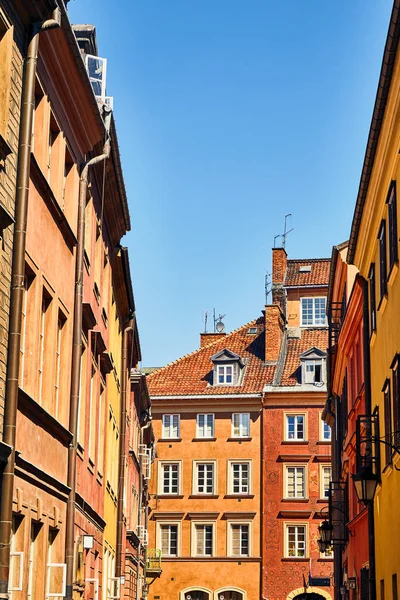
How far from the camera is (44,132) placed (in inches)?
577

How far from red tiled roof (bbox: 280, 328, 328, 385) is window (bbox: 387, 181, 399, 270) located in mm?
42194

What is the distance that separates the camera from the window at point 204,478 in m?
59.2

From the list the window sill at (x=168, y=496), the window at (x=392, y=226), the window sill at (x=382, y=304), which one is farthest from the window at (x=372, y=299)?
the window sill at (x=168, y=496)

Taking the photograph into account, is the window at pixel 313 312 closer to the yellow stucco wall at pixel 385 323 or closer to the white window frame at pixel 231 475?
the white window frame at pixel 231 475

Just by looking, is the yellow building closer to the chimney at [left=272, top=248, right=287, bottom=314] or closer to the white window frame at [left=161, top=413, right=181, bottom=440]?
the white window frame at [left=161, top=413, right=181, bottom=440]

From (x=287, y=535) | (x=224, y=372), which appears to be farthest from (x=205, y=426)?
(x=287, y=535)

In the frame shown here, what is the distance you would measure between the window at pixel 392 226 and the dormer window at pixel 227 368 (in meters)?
43.7

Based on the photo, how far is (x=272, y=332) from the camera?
62.2m

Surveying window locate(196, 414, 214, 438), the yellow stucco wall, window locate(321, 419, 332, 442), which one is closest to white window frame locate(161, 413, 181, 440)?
window locate(196, 414, 214, 438)

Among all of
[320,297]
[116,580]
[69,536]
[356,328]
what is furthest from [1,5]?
[320,297]

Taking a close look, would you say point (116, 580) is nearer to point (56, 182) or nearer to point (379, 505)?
point (379, 505)

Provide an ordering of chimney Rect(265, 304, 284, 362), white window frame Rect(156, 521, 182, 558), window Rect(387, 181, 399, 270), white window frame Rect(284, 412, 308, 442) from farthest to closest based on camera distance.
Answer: chimney Rect(265, 304, 284, 362), white window frame Rect(156, 521, 182, 558), white window frame Rect(284, 412, 308, 442), window Rect(387, 181, 399, 270)

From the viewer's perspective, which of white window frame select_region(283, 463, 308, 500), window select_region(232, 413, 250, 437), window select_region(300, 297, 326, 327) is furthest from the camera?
window select_region(300, 297, 326, 327)

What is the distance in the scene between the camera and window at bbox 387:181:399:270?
55.8 feet
